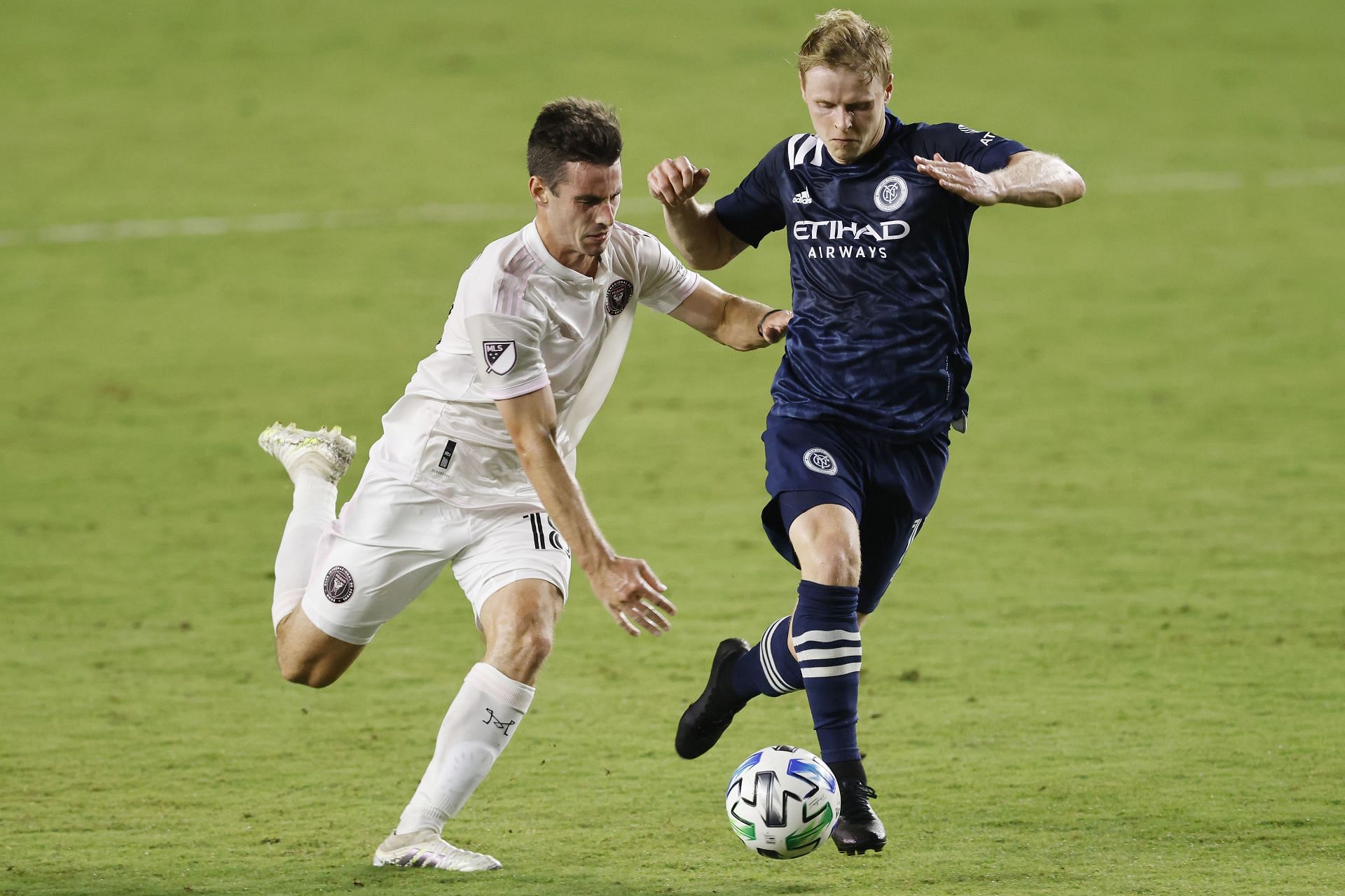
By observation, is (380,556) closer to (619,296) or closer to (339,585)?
(339,585)

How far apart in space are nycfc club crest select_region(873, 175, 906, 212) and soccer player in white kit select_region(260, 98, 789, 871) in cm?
56

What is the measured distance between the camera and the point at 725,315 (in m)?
6.50

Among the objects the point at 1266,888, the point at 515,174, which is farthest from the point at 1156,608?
the point at 515,174

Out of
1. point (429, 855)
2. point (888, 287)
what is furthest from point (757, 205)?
point (429, 855)

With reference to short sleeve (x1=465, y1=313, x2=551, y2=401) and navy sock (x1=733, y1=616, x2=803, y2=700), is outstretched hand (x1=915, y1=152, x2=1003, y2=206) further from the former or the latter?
navy sock (x1=733, y1=616, x2=803, y2=700)

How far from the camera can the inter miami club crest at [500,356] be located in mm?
5539

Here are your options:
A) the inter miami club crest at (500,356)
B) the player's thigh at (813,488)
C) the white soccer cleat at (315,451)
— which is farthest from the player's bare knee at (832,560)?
the white soccer cleat at (315,451)

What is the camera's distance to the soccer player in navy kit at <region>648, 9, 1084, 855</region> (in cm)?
558

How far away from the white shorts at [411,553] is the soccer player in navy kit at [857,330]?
32.9 inches

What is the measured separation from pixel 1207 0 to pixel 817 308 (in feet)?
72.9

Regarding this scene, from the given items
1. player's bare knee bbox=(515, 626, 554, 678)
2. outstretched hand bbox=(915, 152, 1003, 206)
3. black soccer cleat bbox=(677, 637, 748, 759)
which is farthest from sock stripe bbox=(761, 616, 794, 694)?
outstretched hand bbox=(915, 152, 1003, 206)

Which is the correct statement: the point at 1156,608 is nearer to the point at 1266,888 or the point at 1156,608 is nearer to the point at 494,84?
the point at 1266,888

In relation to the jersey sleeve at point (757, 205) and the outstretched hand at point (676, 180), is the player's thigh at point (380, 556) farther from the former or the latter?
the jersey sleeve at point (757, 205)

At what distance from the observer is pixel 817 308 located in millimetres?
6031
